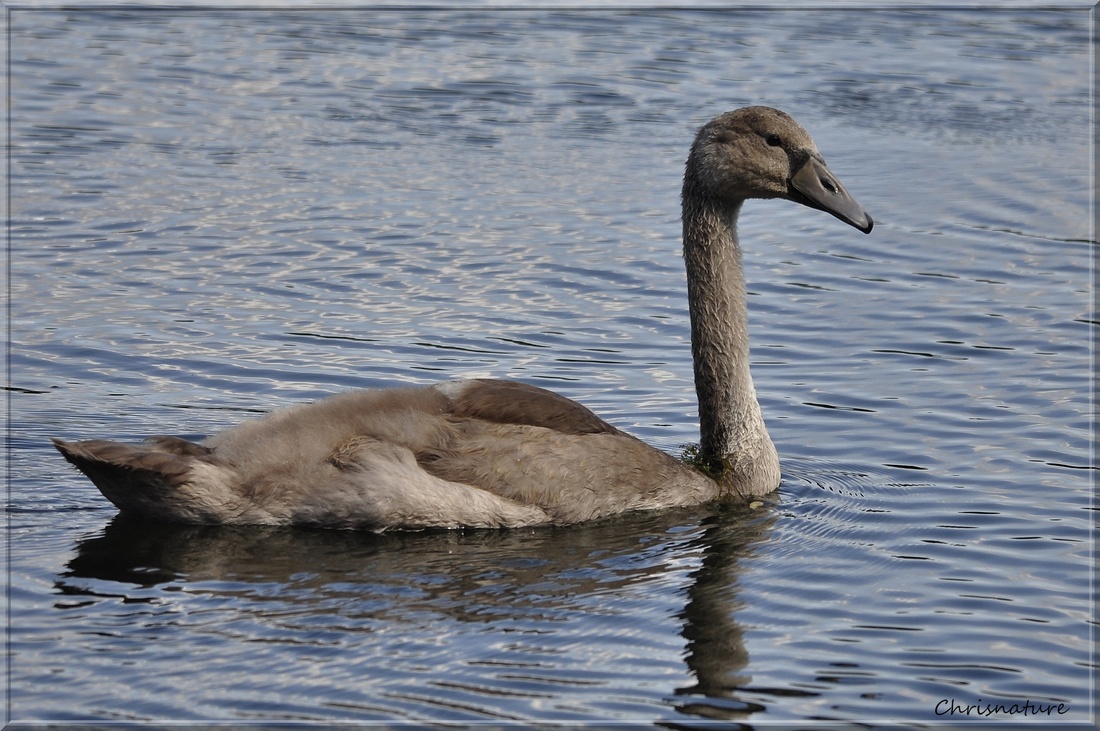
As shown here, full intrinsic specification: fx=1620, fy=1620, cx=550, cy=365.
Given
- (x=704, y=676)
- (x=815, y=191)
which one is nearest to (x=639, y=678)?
(x=704, y=676)

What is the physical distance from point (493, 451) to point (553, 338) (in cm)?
355

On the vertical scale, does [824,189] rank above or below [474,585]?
above

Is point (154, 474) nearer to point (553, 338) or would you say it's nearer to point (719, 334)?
point (719, 334)

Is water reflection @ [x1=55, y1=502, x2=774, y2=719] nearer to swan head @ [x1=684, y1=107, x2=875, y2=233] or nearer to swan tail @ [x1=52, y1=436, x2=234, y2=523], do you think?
swan tail @ [x1=52, y1=436, x2=234, y2=523]

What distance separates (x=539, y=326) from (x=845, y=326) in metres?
2.36

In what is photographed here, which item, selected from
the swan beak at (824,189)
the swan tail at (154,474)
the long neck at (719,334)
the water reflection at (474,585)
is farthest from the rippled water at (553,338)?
the swan beak at (824,189)

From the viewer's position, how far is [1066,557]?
8.26 meters

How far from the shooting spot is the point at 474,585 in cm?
756

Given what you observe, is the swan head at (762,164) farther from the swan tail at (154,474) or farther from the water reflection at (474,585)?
the swan tail at (154,474)

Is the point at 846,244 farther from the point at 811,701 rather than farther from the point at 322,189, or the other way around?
the point at 811,701

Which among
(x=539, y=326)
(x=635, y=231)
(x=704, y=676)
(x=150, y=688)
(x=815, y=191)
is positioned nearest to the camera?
(x=150, y=688)
